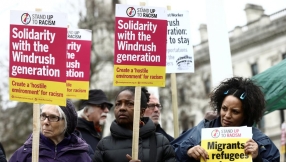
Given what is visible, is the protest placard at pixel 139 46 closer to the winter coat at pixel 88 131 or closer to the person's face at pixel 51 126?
the person's face at pixel 51 126

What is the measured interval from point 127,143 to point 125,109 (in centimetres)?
34

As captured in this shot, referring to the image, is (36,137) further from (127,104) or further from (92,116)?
(92,116)

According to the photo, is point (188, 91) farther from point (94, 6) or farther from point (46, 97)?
point (46, 97)

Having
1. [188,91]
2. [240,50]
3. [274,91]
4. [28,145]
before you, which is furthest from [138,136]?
[240,50]

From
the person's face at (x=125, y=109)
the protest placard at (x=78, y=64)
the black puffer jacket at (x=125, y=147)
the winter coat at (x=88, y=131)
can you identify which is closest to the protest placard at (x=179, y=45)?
the protest placard at (x=78, y=64)

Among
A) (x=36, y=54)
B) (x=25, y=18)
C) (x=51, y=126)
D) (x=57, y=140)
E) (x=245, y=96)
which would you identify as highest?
(x=25, y=18)

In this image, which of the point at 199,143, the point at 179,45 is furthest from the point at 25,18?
the point at 179,45

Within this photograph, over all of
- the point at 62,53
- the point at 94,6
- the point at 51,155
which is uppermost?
the point at 94,6

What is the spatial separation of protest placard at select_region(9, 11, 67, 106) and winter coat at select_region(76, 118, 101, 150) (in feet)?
6.40

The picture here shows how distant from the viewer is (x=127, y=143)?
6.07 metres

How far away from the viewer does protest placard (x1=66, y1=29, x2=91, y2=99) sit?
7.84 meters

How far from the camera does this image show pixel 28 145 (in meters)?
5.99

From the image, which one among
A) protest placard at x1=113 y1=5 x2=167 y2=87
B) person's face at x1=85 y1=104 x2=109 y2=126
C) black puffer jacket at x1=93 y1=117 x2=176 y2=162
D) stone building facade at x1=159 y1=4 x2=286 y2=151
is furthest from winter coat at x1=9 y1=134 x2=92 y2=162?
stone building facade at x1=159 y1=4 x2=286 y2=151

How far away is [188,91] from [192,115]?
27.9 feet
